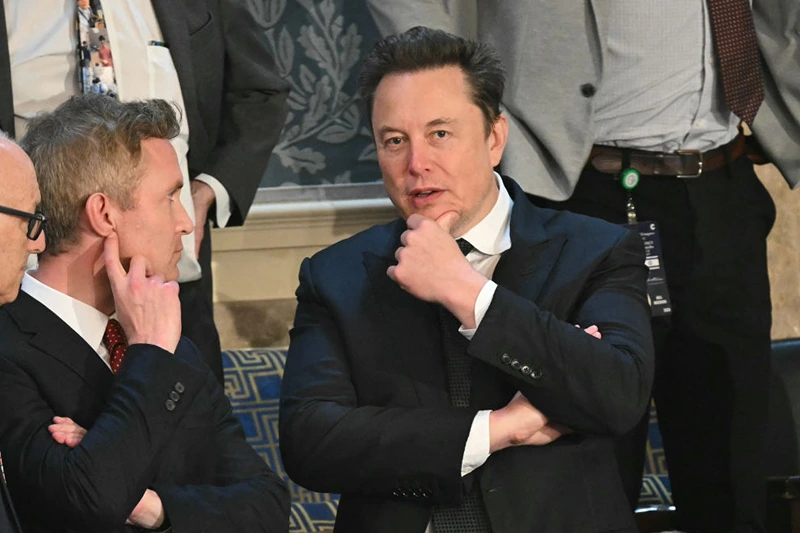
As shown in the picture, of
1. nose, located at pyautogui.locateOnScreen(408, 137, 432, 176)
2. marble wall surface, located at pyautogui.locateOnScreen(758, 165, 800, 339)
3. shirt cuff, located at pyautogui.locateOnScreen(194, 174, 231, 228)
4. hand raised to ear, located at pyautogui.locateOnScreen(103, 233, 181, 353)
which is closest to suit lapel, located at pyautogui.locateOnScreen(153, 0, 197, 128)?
shirt cuff, located at pyautogui.locateOnScreen(194, 174, 231, 228)

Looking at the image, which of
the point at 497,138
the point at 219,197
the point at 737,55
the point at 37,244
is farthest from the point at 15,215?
the point at 737,55

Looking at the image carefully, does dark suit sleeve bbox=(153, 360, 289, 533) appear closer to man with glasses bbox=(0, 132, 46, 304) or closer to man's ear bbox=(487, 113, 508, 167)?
man with glasses bbox=(0, 132, 46, 304)

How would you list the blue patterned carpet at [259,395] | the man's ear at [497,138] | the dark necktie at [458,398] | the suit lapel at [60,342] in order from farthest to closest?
the blue patterned carpet at [259,395] < the man's ear at [497,138] < the dark necktie at [458,398] < the suit lapel at [60,342]

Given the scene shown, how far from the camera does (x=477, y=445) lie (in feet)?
7.63

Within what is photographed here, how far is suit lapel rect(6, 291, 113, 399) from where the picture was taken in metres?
2.25

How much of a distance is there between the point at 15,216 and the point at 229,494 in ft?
2.11

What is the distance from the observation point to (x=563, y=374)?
2279 mm

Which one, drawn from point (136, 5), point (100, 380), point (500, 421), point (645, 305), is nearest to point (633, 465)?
point (645, 305)

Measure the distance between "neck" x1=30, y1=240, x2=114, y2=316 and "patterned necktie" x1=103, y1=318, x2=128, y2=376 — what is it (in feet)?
0.10

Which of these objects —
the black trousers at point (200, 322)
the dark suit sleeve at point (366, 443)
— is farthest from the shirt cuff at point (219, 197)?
the dark suit sleeve at point (366, 443)

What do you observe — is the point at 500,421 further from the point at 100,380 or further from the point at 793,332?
the point at 793,332

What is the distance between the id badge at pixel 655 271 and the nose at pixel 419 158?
71 centimetres

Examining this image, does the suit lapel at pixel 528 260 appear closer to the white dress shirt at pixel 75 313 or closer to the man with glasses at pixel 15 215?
the white dress shirt at pixel 75 313

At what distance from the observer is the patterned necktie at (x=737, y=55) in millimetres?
3244
